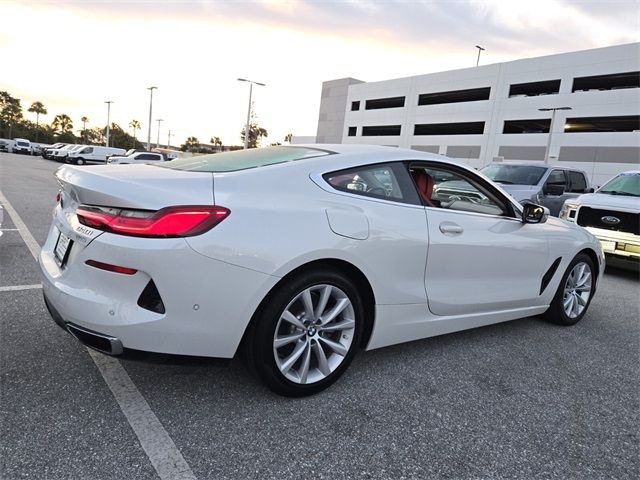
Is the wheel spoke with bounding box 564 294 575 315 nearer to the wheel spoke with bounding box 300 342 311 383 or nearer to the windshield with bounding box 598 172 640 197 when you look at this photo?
the wheel spoke with bounding box 300 342 311 383

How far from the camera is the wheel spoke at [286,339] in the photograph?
2.49 meters

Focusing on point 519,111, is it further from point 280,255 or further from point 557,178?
point 280,255

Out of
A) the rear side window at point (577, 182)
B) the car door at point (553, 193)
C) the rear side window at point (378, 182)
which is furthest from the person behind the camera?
the rear side window at point (577, 182)

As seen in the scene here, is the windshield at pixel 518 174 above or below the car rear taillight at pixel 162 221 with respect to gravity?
above

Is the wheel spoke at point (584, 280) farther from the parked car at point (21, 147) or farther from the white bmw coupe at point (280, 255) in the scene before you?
the parked car at point (21, 147)

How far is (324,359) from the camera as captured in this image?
8.82 feet

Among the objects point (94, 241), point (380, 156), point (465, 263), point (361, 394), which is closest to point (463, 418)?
point (361, 394)

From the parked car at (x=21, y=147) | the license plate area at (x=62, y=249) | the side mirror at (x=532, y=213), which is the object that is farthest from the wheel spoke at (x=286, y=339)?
Answer: the parked car at (x=21, y=147)

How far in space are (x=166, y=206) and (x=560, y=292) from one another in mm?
3675

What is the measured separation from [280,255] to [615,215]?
6548 millimetres

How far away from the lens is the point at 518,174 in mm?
10422

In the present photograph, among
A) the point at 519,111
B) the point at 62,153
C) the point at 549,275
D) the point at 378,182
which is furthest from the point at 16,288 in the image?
the point at 519,111

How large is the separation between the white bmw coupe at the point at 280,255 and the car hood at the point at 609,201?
440 cm

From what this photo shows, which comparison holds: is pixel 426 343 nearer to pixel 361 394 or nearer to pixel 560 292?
pixel 361 394
